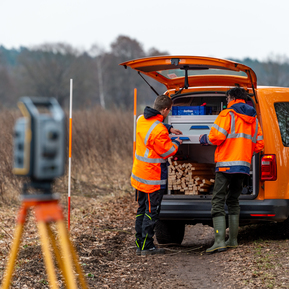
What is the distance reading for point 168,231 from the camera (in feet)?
20.3

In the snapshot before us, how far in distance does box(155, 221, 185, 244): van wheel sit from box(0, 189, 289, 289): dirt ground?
132 millimetres

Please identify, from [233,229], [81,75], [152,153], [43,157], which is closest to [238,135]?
[152,153]

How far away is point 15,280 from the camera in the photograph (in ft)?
14.7

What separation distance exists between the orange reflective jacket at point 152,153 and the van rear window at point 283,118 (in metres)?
1.29

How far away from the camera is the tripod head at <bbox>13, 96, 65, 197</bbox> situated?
216cm

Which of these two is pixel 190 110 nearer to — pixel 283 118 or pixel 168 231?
pixel 283 118

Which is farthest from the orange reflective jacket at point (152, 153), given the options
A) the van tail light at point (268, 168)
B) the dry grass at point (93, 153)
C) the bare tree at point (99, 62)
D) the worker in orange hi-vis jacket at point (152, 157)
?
the bare tree at point (99, 62)

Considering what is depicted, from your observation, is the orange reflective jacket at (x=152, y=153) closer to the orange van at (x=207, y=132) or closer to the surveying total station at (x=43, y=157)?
the orange van at (x=207, y=132)

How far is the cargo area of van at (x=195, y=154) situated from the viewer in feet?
19.4

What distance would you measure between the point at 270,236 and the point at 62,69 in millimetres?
58800

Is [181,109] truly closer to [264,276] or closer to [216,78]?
[216,78]

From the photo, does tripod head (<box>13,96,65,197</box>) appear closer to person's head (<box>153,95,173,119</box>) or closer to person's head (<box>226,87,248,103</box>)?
person's head (<box>153,95,173,119</box>)

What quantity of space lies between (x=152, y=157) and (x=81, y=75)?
191 feet

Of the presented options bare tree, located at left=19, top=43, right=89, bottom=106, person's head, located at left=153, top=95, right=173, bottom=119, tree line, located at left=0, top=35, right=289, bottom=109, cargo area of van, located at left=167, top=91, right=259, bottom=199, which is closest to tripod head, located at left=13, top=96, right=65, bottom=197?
person's head, located at left=153, top=95, right=173, bottom=119
